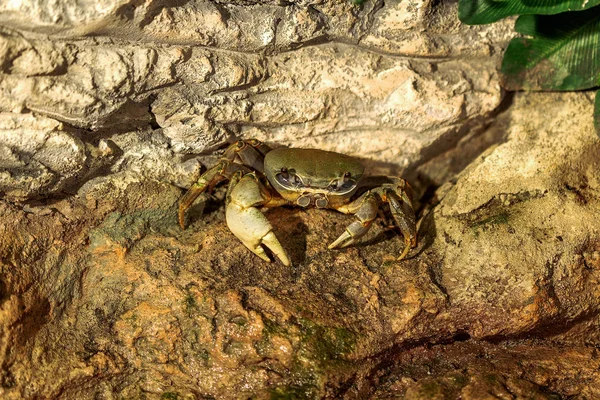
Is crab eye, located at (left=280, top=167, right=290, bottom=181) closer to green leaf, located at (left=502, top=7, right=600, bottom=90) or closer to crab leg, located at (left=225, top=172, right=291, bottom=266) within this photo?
crab leg, located at (left=225, top=172, right=291, bottom=266)

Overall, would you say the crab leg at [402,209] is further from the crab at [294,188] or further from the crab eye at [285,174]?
the crab eye at [285,174]

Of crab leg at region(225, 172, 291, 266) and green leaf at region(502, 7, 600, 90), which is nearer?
crab leg at region(225, 172, 291, 266)

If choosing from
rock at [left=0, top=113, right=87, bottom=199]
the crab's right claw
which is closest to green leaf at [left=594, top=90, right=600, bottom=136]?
the crab's right claw

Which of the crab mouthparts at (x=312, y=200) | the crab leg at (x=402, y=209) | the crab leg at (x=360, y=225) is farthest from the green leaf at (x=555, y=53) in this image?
the crab mouthparts at (x=312, y=200)

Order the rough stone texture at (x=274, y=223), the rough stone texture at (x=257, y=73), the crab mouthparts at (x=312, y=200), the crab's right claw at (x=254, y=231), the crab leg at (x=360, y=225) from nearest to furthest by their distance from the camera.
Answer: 1. the rough stone texture at (x=257, y=73)
2. the rough stone texture at (x=274, y=223)
3. the crab's right claw at (x=254, y=231)
4. the crab leg at (x=360, y=225)
5. the crab mouthparts at (x=312, y=200)

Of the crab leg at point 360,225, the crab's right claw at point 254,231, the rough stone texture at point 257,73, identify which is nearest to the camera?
the rough stone texture at point 257,73

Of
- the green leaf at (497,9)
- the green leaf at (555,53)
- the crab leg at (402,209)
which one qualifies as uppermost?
the green leaf at (497,9)

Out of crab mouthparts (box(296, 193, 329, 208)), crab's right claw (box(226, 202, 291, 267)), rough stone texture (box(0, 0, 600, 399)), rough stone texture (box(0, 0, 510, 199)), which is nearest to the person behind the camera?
rough stone texture (box(0, 0, 510, 199))

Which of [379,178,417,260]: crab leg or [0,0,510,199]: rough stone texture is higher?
[0,0,510,199]: rough stone texture
